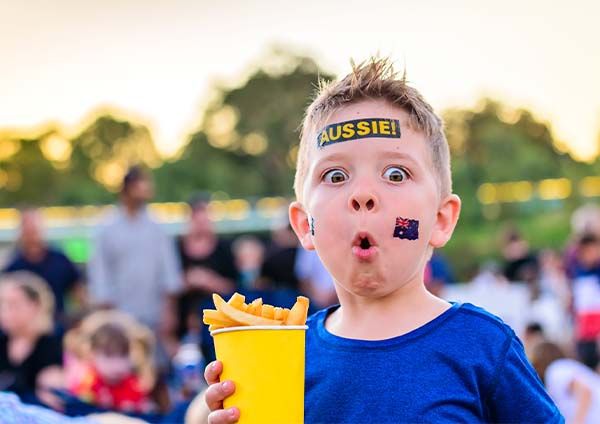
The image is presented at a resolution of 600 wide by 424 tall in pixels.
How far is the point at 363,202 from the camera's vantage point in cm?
164

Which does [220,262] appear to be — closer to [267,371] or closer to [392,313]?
[392,313]

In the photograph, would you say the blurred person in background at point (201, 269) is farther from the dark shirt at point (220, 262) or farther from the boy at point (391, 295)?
the boy at point (391, 295)

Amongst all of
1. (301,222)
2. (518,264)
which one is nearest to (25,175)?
(518,264)

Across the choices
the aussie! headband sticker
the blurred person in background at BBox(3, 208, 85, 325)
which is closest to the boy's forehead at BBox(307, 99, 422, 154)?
the aussie! headband sticker

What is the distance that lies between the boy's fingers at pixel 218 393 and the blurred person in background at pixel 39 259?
636cm

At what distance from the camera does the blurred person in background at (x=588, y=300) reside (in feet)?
23.2

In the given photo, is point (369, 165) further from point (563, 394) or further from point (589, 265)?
point (589, 265)

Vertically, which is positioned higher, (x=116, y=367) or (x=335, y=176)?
(x=335, y=176)

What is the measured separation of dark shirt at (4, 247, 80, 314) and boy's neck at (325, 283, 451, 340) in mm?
6314

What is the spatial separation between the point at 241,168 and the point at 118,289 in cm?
2944

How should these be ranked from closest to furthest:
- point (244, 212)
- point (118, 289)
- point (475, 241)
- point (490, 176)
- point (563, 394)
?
point (563, 394) → point (118, 289) → point (244, 212) → point (475, 241) → point (490, 176)

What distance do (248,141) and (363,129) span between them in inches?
1517

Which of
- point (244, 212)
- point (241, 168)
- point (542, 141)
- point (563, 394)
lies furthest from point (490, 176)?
point (563, 394)

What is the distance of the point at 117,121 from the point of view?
1371 inches
